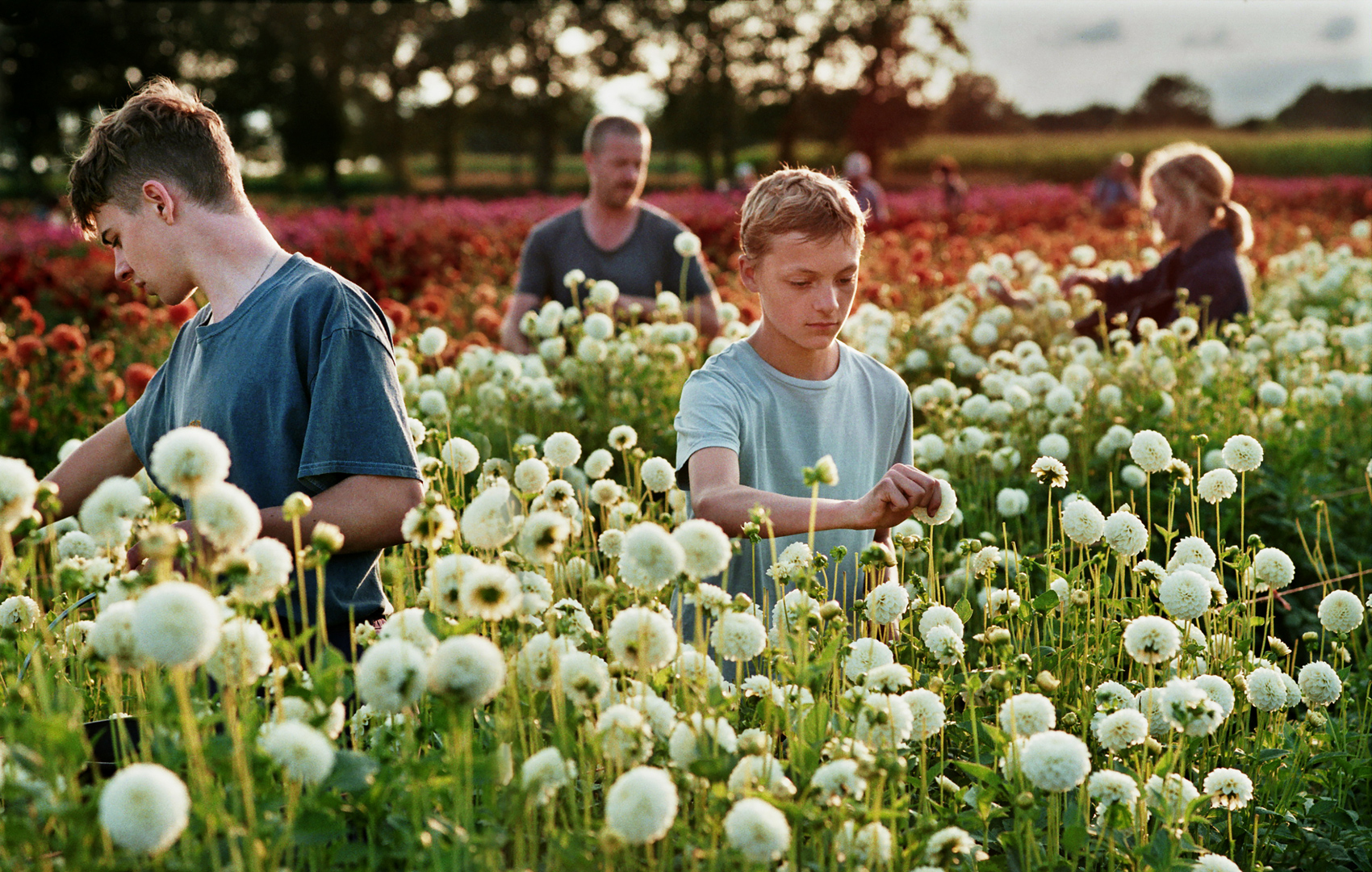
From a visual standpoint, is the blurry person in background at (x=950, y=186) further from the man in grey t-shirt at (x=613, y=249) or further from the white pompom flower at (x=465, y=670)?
the white pompom flower at (x=465, y=670)

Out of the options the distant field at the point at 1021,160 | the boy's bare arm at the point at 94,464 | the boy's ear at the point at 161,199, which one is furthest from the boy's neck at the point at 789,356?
the distant field at the point at 1021,160

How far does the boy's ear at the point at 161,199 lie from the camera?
2.57m

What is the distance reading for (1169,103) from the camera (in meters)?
102

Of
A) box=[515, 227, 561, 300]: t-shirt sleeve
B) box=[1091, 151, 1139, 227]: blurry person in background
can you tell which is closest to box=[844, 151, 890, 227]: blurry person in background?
box=[1091, 151, 1139, 227]: blurry person in background

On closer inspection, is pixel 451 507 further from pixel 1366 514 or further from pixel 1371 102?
pixel 1371 102

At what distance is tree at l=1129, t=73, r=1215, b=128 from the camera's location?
3853 inches

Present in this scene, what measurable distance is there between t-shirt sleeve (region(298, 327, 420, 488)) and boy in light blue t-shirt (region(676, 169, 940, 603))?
0.67 meters

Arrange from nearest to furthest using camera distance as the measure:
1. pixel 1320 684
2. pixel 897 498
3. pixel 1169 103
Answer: pixel 897 498, pixel 1320 684, pixel 1169 103

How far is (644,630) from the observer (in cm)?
176

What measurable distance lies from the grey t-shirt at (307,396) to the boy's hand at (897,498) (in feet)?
3.25

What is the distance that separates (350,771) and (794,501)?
1.14m

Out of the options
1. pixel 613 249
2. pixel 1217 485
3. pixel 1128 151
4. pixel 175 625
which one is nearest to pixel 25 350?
pixel 613 249

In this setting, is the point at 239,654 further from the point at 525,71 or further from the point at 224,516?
the point at 525,71

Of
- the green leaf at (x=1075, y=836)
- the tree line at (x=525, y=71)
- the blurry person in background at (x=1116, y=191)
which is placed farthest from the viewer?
the tree line at (x=525, y=71)
